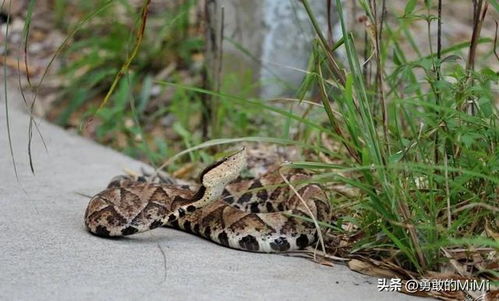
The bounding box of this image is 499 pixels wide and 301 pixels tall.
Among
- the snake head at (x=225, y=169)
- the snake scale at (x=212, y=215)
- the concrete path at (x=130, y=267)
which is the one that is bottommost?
the concrete path at (x=130, y=267)

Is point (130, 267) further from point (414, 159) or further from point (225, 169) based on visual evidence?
point (414, 159)

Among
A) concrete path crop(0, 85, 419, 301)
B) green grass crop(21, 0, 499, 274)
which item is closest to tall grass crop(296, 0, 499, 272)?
green grass crop(21, 0, 499, 274)

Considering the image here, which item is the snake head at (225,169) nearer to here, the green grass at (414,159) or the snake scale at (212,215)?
the snake scale at (212,215)

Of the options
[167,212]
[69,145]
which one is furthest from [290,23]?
[167,212]

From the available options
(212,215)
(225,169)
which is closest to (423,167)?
(225,169)

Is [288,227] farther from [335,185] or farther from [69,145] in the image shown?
[69,145]

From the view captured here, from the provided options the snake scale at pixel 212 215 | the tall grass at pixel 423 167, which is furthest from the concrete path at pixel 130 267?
the tall grass at pixel 423 167
